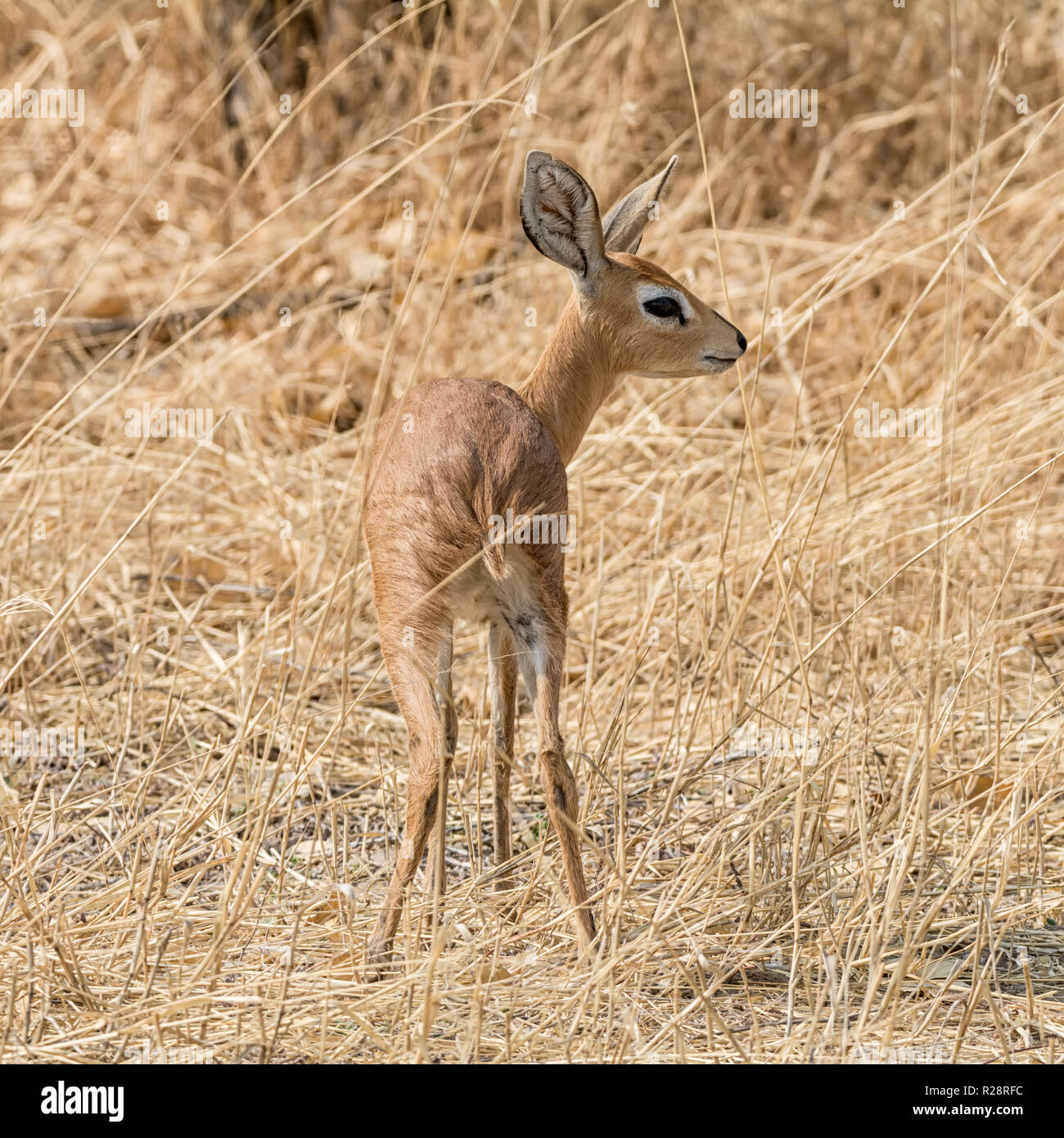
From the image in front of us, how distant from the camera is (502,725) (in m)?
3.52

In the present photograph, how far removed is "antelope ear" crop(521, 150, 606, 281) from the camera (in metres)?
3.26

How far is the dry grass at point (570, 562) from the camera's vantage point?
289cm

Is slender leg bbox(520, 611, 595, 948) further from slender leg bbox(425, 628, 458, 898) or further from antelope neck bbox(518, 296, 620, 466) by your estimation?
antelope neck bbox(518, 296, 620, 466)

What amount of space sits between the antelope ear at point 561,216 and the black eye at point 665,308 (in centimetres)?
15

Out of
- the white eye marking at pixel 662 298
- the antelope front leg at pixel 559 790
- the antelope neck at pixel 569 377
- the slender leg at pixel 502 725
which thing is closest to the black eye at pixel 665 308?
the white eye marking at pixel 662 298

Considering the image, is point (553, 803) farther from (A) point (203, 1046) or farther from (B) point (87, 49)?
(B) point (87, 49)

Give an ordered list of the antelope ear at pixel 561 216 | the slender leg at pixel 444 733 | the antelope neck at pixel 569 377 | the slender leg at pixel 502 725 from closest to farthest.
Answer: the slender leg at pixel 444 733
the antelope ear at pixel 561 216
the slender leg at pixel 502 725
the antelope neck at pixel 569 377

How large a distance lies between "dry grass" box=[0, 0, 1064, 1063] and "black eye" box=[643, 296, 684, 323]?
228mm

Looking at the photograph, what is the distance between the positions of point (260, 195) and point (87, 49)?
5.64 ft

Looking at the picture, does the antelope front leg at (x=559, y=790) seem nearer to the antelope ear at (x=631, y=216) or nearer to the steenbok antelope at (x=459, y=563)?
the steenbok antelope at (x=459, y=563)

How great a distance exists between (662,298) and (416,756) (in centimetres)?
135

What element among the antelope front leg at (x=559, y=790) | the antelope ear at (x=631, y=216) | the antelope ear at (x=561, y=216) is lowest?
the antelope front leg at (x=559, y=790)

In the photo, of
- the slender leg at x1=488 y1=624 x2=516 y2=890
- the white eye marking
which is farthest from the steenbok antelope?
the white eye marking

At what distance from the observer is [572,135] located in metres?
7.58
